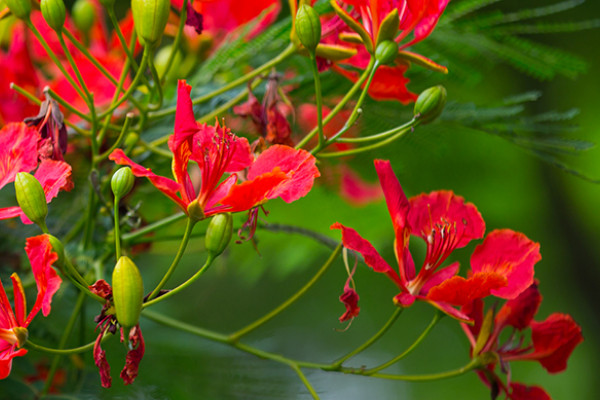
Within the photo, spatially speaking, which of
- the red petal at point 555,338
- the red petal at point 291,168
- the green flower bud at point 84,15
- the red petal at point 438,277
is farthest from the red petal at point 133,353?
the green flower bud at point 84,15

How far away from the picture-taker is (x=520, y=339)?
0.61m

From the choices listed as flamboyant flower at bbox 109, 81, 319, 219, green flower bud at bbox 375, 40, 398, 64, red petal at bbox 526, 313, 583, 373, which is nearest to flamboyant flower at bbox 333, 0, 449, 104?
green flower bud at bbox 375, 40, 398, 64

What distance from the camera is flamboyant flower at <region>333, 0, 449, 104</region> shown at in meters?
0.53

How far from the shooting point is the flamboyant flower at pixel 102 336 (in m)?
0.44

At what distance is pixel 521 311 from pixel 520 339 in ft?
0.08

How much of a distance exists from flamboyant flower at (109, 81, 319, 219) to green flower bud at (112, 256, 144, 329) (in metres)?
0.06

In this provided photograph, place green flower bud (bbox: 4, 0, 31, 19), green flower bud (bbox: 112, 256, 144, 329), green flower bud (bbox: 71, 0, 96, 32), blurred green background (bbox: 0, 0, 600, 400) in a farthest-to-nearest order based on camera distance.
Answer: green flower bud (bbox: 71, 0, 96, 32) → blurred green background (bbox: 0, 0, 600, 400) → green flower bud (bbox: 4, 0, 31, 19) → green flower bud (bbox: 112, 256, 144, 329)

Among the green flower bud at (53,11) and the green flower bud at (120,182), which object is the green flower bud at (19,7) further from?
the green flower bud at (120,182)

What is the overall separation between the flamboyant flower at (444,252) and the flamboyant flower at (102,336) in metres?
0.15

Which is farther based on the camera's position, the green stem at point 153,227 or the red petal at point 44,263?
the green stem at point 153,227

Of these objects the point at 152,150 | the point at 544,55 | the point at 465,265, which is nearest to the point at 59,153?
the point at 152,150

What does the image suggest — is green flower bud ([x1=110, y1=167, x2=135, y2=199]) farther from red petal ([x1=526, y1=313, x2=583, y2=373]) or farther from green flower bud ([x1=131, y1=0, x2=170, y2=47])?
red petal ([x1=526, y1=313, x2=583, y2=373])

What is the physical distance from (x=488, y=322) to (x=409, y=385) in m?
1.23

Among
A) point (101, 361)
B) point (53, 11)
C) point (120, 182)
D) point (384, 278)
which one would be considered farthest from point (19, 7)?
point (384, 278)
